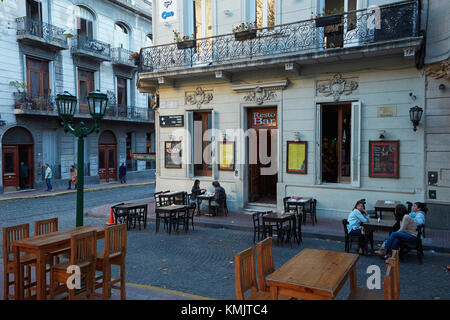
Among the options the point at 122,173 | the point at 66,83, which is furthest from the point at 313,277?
the point at 122,173

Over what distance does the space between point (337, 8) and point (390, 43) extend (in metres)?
2.79

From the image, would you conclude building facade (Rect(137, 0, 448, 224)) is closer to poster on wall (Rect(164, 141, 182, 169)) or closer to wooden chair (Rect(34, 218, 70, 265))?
poster on wall (Rect(164, 141, 182, 169))

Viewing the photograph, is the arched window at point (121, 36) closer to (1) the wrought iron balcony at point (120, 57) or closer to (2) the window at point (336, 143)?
(1) the wrought iron balcony at point (120, 57)

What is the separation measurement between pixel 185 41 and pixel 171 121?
3.27 meters

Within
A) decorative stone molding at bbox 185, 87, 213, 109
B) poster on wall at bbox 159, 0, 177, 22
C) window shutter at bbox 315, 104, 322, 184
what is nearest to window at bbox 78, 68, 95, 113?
poster on wall at bbox 159, 0, 177, 22

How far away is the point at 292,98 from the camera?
12.1m

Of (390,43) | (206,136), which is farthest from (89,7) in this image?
(390,43)

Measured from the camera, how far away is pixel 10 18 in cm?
1978

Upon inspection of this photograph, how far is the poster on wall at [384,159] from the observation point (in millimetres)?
10484

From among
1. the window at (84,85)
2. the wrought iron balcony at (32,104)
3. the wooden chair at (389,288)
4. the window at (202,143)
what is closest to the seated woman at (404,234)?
the wooden chair at (389,288)

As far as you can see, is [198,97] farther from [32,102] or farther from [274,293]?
[32,102]

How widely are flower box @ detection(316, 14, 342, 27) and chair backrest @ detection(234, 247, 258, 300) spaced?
29.8 feet

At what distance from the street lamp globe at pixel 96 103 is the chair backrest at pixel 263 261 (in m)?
4.40

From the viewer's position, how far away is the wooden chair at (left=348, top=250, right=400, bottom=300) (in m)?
3.58
